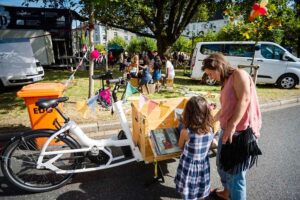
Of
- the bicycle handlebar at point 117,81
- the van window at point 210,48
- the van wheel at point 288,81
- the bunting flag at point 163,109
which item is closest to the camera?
the bicycle handlebar at point 117,81

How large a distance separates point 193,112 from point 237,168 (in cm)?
73

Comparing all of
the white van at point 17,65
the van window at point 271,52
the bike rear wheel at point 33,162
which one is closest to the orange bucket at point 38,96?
the bike rear wheel at point 33,162

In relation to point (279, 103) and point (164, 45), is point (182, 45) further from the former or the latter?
point (279, 103)

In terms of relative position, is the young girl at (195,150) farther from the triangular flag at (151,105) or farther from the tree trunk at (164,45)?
the tree trunk at (164,45)

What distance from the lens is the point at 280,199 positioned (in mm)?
2674

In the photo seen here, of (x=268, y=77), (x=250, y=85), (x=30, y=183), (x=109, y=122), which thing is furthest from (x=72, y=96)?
(x=268, y=77)

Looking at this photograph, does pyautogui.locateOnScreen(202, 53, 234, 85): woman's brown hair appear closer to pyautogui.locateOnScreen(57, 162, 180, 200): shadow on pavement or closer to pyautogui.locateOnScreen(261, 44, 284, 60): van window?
pyautogui.locateOnScreen(57, 162, 180, 200): shadow on pavement

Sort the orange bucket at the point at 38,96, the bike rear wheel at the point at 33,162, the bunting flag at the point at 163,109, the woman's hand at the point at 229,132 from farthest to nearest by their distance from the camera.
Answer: the orange bucket at the point at 38,96
the bunting flag at the point at 163,109
the bike rear wheel at the point at 33,162
the woman's hand at the point at 229,132

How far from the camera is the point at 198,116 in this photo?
7.15 ft

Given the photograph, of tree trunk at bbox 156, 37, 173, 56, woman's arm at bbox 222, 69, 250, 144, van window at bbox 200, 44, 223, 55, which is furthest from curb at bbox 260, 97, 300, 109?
tree trunk at bbox 156, 37, 173, 56

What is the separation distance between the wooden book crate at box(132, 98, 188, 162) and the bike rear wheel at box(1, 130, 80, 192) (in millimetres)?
876

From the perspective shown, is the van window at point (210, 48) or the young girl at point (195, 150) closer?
the young girl at point (195, 150)

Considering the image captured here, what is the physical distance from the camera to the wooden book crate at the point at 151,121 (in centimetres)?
280

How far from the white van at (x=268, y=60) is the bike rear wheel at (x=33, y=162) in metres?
7.27
